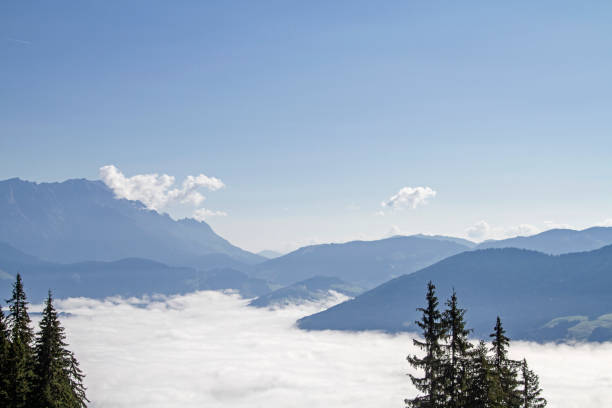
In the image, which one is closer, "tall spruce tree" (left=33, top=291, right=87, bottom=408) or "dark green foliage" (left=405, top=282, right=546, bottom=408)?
"dark green foliage" (left=405, top=282, right=546, bottom=408)

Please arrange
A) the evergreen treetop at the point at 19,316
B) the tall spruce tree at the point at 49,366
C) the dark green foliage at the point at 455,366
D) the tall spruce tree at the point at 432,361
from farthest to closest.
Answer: the evergreen treetop at the point at 19,316 → the tall spruce tree at the point at 49,366 → the tall spruce tree at the point at 432,361 → the dark green foliage at the point at 455,366

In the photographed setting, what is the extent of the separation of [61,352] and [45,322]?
140 inches

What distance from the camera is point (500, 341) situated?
36.7m

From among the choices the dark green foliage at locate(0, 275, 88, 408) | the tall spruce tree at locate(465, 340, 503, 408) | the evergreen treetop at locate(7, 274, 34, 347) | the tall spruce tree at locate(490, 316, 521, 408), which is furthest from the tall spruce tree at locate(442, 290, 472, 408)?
the evergreen treetop at locate(7, 274, 34, 347)

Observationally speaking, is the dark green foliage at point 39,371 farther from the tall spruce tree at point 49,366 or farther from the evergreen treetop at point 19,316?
the evergreen treetop at point 19,316

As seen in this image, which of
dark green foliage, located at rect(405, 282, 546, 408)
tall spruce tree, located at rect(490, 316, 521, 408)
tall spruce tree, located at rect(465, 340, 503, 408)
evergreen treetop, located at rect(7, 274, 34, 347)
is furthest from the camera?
evergreen treetop, located at rect(7, 274, 34, 347)

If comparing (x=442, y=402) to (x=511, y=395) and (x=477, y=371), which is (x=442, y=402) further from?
(x=511, y=395)

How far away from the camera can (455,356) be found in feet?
114

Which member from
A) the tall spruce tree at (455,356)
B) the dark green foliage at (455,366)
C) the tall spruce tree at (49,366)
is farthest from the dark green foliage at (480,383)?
the tall spruce tree at (49,366)

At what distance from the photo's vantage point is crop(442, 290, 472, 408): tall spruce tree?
112 ft

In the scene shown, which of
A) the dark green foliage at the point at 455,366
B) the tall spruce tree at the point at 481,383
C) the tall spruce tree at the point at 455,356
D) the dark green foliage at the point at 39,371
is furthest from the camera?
the dark green foliage at the point at 39,371

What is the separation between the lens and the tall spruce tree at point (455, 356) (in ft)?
112

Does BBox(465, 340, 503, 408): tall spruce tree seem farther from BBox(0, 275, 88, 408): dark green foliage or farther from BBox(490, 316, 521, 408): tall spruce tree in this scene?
BBox(0, 275, 88, 408): dark green foliage

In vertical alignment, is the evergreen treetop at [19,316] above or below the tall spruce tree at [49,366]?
above
